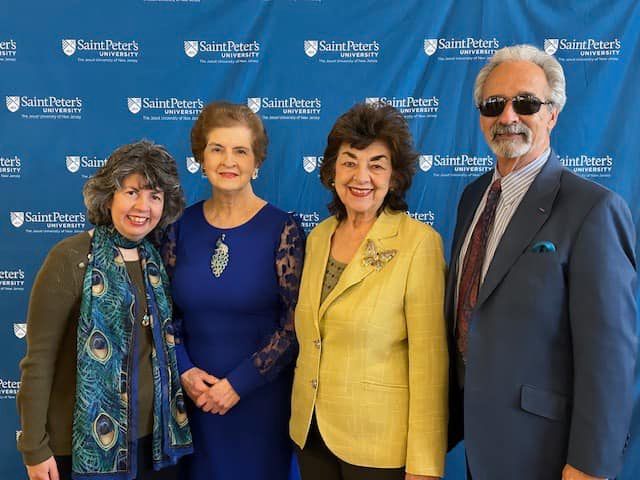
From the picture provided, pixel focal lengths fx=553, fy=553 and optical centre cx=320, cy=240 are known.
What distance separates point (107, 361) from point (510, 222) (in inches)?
48.9

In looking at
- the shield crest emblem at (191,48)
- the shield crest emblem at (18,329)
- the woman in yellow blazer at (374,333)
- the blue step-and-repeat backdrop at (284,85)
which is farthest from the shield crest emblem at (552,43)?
the shield crest emblem at (18,329)

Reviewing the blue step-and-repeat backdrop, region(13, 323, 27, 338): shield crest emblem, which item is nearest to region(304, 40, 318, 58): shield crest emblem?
the blue step-and-repeat backdrop

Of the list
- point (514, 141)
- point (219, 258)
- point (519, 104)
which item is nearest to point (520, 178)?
point (514, 141)

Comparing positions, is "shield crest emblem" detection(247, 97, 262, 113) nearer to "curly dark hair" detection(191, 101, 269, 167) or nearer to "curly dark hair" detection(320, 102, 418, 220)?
"curly dark hair" detection(191, 101, 269, 167)

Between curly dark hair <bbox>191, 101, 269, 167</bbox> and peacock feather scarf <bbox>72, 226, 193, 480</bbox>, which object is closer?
peacock feather scarf <bbox>72, 226, 193, 480</bbox>

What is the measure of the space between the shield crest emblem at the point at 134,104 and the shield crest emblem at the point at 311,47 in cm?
84

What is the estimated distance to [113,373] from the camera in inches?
66.2

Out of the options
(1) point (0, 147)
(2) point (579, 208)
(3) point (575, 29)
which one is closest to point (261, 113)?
(1) point (0, 147)

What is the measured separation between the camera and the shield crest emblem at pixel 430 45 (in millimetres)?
2596

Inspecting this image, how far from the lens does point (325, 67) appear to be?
2.63 m

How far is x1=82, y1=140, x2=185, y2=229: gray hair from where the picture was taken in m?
1.73

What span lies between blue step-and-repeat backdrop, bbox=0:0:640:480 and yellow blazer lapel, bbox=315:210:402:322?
0.99 meters

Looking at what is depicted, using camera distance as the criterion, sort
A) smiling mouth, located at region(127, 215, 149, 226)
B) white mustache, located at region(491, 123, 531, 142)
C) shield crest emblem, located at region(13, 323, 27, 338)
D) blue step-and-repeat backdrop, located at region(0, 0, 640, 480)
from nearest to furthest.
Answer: white mustache, located at region(491, 123, 531, 142) → smiling mouth, located at region(127, 215, 149, 226) → blue step-and-repeat backdrop, located at region(0, 0, 640, 480) → shield crest emblem, located at region(13, 323, 27, 338)

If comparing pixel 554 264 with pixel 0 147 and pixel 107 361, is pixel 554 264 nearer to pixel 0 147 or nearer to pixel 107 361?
pixel 107 361
